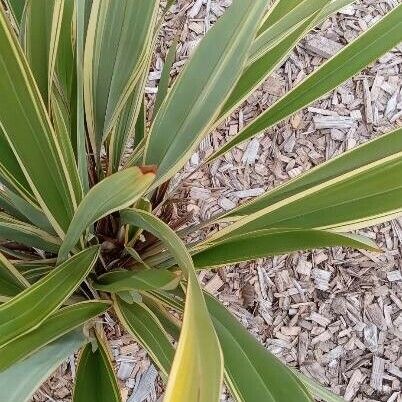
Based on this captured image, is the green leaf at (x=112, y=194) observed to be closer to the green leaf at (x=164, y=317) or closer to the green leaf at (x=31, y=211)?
the green leaf at (x=31, y=211)

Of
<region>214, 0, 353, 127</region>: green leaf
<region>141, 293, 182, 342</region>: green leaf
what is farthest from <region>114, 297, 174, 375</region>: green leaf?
<region>214, 0, 353, 127</region>: green leaf

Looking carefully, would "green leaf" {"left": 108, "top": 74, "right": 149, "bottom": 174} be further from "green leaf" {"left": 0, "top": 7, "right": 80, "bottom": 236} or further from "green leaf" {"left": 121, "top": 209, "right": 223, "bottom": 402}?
"green leaf" {"left": 121, "top": 209, "right": 223, "bottom": 402}

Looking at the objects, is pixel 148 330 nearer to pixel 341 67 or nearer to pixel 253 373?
pixel 253 373

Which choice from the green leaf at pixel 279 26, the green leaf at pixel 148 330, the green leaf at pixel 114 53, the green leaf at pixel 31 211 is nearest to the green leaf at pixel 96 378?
the green leaf at pixel 148 330

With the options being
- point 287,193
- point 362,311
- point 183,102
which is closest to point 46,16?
point 183,102

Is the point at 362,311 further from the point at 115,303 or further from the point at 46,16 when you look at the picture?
the point at 46,16

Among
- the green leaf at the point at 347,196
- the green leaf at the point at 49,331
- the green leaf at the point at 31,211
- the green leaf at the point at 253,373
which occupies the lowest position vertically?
the green leaf at the point at 253,373

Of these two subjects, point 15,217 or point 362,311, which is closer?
point 15,217
